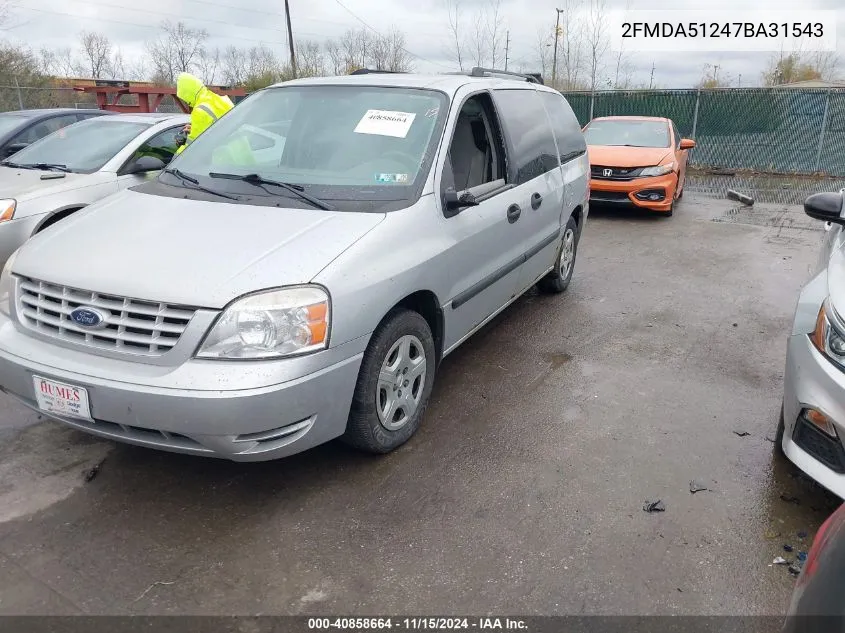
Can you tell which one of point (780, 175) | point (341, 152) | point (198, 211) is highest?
point (341, 152)

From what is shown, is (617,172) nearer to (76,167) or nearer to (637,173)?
(637,173)

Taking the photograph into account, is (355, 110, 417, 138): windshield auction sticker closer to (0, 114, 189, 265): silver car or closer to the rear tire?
(0, 114, 189, 265): silver car

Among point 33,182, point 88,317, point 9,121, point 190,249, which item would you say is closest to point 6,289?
point 88,317

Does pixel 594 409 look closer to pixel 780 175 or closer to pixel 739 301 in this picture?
pixel 739 301

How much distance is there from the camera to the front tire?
3010mm

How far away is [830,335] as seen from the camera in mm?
2693

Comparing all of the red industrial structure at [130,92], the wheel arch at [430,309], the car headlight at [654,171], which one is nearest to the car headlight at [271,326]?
the wheel arch at [430,309]

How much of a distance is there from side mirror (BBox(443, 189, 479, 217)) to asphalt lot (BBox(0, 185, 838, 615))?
1198 millimetres

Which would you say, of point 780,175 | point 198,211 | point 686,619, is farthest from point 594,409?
point 780,175

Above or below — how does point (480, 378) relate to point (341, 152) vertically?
below

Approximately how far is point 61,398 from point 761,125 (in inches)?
680

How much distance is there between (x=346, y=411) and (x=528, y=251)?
7.52 feet

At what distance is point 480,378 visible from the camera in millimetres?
4328

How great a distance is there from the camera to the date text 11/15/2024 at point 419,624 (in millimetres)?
2311
